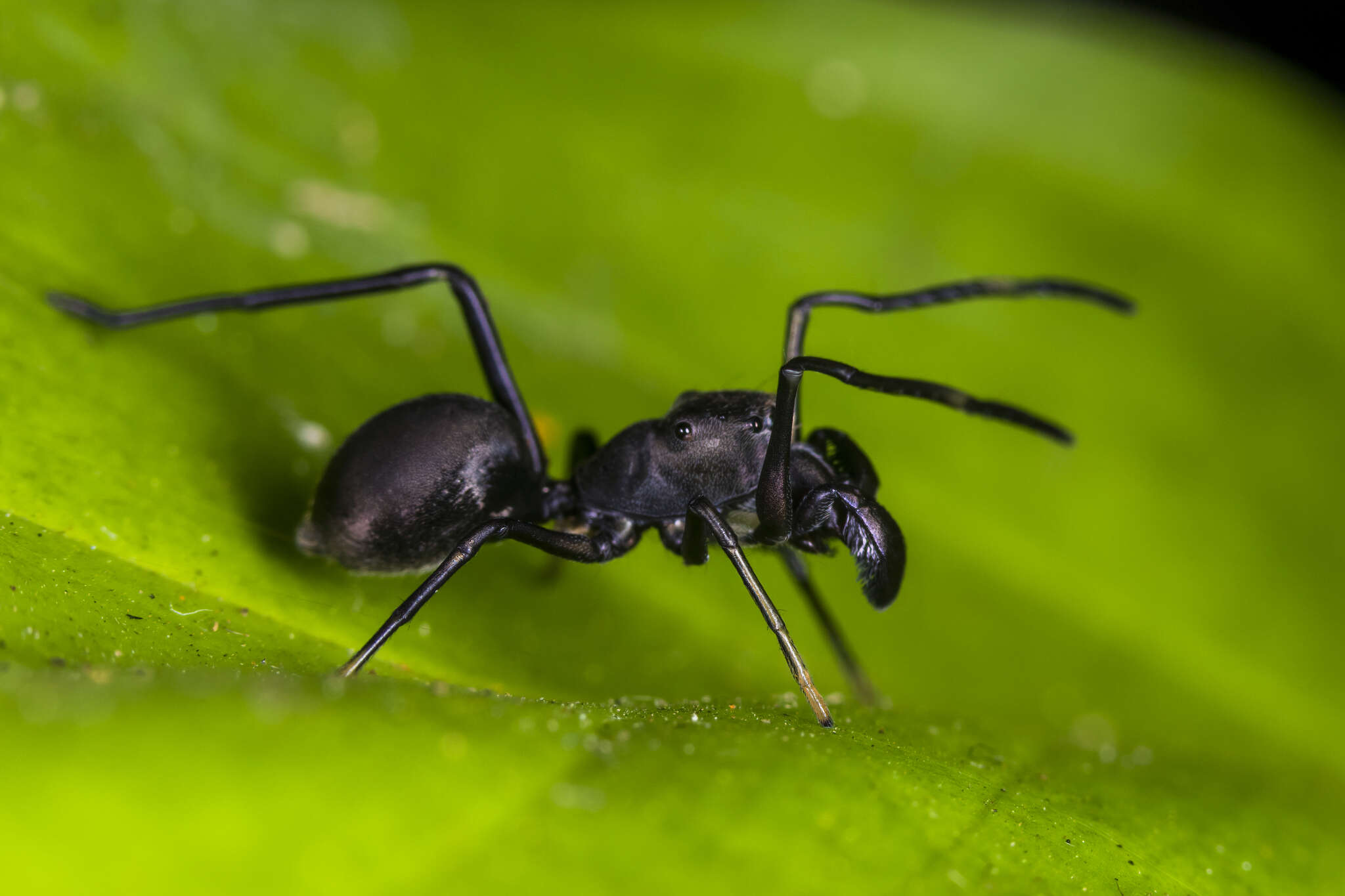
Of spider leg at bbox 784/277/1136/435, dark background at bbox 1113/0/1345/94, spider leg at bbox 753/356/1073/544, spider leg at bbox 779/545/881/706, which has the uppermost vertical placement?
dark background at bbox 1113/0/1345/94

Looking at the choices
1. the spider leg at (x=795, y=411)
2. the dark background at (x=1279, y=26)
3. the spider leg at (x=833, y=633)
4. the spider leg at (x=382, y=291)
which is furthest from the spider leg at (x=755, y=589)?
the dark background at (x=1279, y=26)

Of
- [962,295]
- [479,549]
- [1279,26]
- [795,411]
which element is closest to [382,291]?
[479,549]

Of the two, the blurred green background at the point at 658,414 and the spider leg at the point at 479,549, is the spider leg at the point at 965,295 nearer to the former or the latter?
the blurred green background at the point at 658,414

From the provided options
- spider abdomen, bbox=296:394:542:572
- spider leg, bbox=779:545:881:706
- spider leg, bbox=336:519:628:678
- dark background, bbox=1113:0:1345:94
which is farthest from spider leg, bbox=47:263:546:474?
dark background, bbox=1113:0:1345:94

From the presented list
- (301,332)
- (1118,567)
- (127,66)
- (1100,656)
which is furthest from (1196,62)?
(127,66)

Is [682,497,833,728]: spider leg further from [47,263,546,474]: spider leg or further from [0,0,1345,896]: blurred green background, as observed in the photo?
[47,263,546,474]: spider leg

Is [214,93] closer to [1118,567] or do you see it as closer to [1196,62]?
[1118,567]
